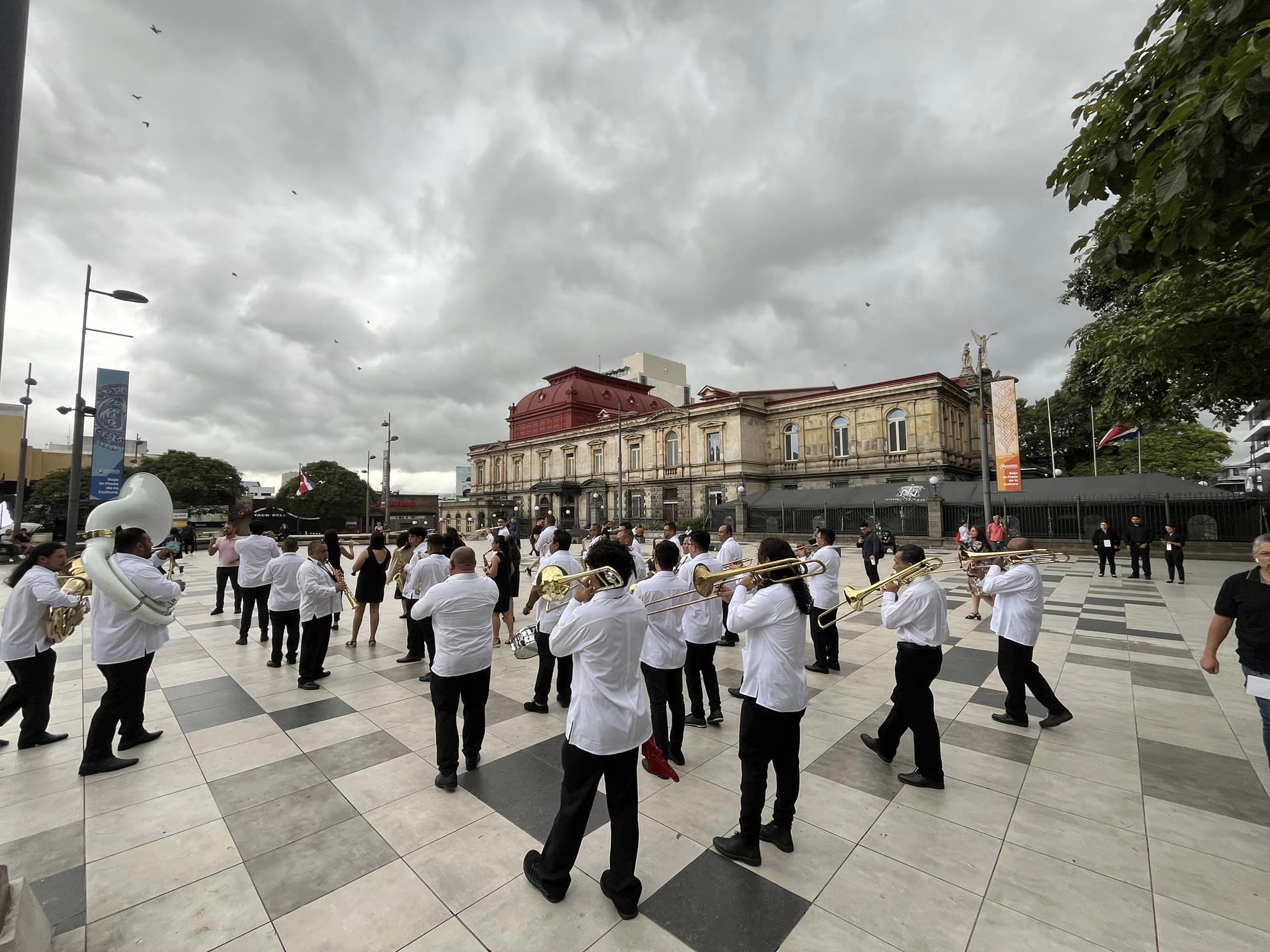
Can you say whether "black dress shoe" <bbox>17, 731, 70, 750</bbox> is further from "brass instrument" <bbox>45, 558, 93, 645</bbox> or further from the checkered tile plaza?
"brass instrument" <bbox>45, 558, 93, 645</bbox>

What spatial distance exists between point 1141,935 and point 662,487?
134ft

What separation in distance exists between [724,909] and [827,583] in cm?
480

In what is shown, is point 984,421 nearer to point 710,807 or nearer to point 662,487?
point 710,807

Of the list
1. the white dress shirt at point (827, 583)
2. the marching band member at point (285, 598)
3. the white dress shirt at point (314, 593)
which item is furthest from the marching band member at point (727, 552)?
the marching band member at point (285, 598)

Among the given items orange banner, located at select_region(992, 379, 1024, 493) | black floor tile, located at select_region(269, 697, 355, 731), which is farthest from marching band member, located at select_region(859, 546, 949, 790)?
orange banner, located at select_region(992, 379, 1024, 493)

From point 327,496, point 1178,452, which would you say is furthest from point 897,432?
point 327,496

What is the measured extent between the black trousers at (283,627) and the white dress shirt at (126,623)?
246cm

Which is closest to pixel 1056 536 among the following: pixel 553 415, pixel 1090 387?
pixel 1090 387

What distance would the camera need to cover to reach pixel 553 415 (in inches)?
2126

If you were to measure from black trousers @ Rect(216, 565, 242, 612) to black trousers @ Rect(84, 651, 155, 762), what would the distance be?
187 inches

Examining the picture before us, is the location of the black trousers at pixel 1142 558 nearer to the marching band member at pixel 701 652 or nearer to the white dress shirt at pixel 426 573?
the marching band member at pixel 701 652

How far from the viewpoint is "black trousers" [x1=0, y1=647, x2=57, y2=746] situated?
4652 mm

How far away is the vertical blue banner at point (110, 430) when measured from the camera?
45.2ft

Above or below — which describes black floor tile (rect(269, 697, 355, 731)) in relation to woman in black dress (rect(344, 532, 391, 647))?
below
